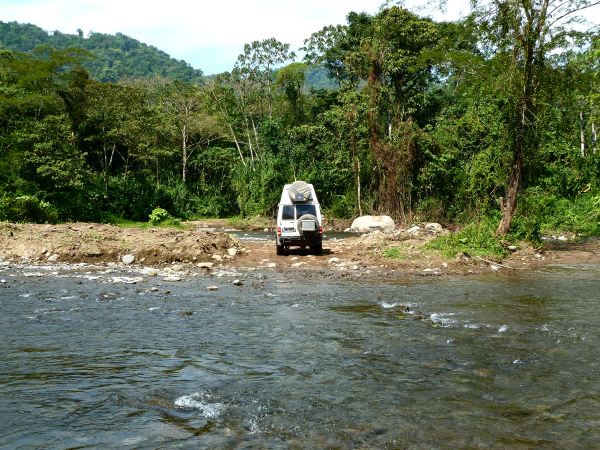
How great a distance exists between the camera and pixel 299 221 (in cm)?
1775

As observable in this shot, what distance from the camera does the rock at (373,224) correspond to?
30281 millimetres

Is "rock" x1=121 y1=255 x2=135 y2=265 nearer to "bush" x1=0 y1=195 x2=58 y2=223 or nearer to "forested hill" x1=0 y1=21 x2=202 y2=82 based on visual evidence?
"bush" x1=0 y1=195 x2=58 y2=223

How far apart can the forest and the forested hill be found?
152 ft

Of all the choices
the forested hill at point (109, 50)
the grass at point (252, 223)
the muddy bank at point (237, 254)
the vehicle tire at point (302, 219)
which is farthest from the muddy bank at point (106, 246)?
the forested hill at point (109, 50)

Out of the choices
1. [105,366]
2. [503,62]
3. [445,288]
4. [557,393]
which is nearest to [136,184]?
[503,62]

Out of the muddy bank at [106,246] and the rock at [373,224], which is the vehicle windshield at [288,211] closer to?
the muddy bank at [106,246]

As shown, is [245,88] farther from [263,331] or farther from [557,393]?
[557,393]

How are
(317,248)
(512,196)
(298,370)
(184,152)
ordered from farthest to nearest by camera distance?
(184,152) < (512,196) < (317,248) < (298,370)

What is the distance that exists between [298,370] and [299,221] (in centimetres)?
1156

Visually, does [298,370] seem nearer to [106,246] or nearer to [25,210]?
[106,246]

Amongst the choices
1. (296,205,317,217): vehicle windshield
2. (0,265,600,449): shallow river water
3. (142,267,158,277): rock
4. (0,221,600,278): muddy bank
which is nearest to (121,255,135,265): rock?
(0,221,600,278): muddy bank

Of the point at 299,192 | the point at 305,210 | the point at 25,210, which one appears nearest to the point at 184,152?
the point at 25,210

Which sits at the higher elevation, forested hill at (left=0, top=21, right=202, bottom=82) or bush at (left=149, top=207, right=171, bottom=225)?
forested hill at (left=0, top=21, right=202, bottom=82)

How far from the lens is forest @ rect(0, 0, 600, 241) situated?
1888 cm
